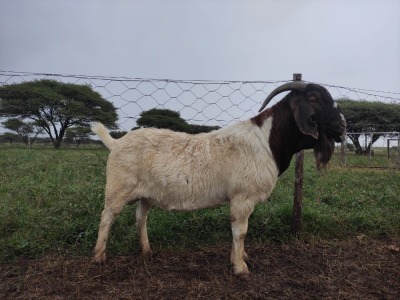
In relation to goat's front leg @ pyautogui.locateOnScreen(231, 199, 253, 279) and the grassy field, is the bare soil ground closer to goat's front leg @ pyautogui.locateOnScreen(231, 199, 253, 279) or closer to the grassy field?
goat's front leg @ pyautogui.locateOnScreen(231, 199, 253, 279)

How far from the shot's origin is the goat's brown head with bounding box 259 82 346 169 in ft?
11.5

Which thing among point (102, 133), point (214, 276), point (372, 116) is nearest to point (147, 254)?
point (214, 276)

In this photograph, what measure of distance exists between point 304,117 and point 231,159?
2.88 ft

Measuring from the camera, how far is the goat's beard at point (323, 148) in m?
3.70

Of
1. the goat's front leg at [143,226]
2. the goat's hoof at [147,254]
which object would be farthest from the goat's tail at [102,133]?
the goat's hoof at [147,254]

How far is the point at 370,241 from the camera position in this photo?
14.9 feet

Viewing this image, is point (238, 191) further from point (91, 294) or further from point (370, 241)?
point (370, 241)

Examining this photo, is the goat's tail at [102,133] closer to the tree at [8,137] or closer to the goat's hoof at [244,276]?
the goat's hoof at [244,276]

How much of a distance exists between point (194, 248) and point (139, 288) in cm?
115

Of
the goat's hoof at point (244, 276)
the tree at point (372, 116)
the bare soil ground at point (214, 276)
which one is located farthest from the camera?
the tree at point (372, 116)

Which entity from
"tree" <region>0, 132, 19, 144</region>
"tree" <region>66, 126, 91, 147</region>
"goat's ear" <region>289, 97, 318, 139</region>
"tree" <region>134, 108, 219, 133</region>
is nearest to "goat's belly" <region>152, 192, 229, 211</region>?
"goat's ear" <region>289, 97, 318, 139</region>

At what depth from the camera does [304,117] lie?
11.5 feet

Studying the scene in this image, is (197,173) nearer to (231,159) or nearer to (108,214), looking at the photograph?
(231,159)

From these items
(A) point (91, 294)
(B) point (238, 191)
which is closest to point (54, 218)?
(A) point (91, 294)
